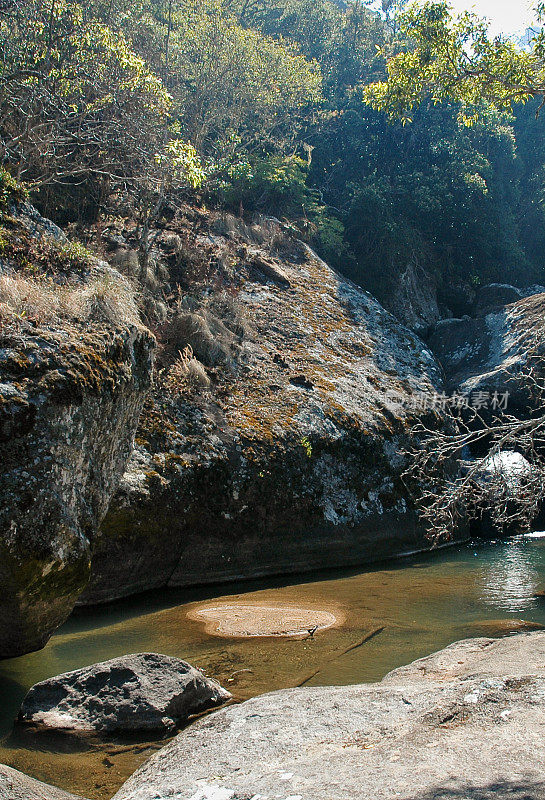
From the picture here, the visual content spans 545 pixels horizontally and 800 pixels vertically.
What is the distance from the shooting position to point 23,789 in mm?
3139

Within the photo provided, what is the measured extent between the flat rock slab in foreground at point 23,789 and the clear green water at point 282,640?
0.42m

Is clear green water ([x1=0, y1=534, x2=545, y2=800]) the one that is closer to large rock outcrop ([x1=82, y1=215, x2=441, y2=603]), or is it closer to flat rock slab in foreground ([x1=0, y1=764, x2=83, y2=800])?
flat rock slab in foreground ([x1=0, y1=764, x2=83, y2=800])

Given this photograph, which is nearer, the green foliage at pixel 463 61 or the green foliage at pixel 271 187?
the green foliage at pixel 463 61

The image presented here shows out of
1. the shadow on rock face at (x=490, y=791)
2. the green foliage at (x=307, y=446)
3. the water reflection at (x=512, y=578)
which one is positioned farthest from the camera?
the green foliage at (x=307, y=446)

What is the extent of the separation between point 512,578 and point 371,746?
6.55 metres

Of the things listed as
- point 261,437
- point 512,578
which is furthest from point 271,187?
point 512,578

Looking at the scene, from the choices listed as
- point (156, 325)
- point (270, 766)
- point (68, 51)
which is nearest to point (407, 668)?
point (270, 766)

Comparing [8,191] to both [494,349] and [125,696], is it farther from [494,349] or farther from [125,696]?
[494,349]

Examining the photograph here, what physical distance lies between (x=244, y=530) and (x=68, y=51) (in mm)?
10040

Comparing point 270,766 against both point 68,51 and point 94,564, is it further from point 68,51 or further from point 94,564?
point 68,51

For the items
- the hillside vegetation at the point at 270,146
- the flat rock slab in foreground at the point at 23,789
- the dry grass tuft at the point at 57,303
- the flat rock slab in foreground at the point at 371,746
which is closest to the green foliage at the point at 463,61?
the hillside vegetation at the point at 270,146

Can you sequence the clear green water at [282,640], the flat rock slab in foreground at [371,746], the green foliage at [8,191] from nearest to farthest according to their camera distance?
the flat rock slab in foreground at [371,746] < the clear green water at [282,640] < the green foliage at [8,191]

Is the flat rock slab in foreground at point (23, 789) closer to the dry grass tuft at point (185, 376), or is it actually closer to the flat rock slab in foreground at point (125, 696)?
the flat rock slab in foreground at point (125, 696)

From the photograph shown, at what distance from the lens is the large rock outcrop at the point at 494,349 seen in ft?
48.3
